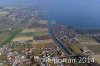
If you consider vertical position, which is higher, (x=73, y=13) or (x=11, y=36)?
(x=11, y=36)

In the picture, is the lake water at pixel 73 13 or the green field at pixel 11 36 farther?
the lake water at pixel 73 13

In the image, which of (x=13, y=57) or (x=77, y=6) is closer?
(x=13, y=57)

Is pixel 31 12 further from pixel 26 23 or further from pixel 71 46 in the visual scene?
pixel 71 46

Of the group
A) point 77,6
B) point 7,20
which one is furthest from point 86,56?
point 77,6

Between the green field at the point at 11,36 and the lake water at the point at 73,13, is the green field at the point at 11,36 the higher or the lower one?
the higher one

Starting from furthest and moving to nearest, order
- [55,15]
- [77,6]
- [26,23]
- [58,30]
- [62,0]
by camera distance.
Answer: [62,0], [77,6], [55,15], [26,23], [58,30]

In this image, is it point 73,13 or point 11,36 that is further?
point 73,13

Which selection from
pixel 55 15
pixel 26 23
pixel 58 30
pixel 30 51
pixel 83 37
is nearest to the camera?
pixel 30 51

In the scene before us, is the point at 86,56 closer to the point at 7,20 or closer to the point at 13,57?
the point at 13,57

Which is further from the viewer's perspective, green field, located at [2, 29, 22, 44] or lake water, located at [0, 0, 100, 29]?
lake water, located at [0, 0, 100, 29]

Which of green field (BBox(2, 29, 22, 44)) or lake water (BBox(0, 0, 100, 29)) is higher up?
green field (BBox(2, 29, 22, 44))
